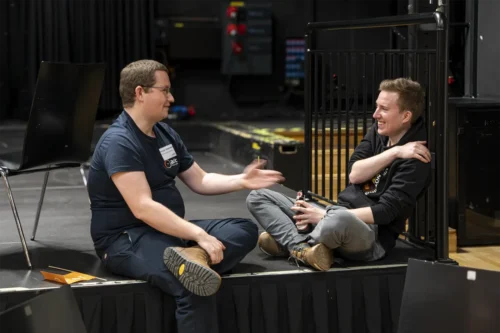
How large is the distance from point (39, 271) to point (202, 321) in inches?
27.3

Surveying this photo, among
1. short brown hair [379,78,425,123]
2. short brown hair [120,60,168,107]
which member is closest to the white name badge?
short brown hair [120,60,168,107]

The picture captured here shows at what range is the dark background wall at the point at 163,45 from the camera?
309 inches

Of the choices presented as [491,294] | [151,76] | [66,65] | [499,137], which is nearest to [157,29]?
[499,137]

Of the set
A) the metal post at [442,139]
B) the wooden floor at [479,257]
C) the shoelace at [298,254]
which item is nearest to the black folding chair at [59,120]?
the shoelace at [298,254]

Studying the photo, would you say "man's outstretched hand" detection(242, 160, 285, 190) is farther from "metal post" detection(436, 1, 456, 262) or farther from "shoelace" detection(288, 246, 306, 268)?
"metal post" detection(436, 1, 456, 262)

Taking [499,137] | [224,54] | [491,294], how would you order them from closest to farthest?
[491,294], [499,137], [224,54]

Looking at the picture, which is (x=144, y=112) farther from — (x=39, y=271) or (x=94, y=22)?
(x=94, y=22)

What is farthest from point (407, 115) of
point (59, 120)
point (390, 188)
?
point (59, 120)

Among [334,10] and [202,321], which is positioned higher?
[334,10]

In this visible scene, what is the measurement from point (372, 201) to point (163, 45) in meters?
5.68

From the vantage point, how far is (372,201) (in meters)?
3.00

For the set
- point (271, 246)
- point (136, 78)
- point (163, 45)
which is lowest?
point (271, 246)

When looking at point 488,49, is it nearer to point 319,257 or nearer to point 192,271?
point 319,257

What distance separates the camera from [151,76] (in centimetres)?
279
